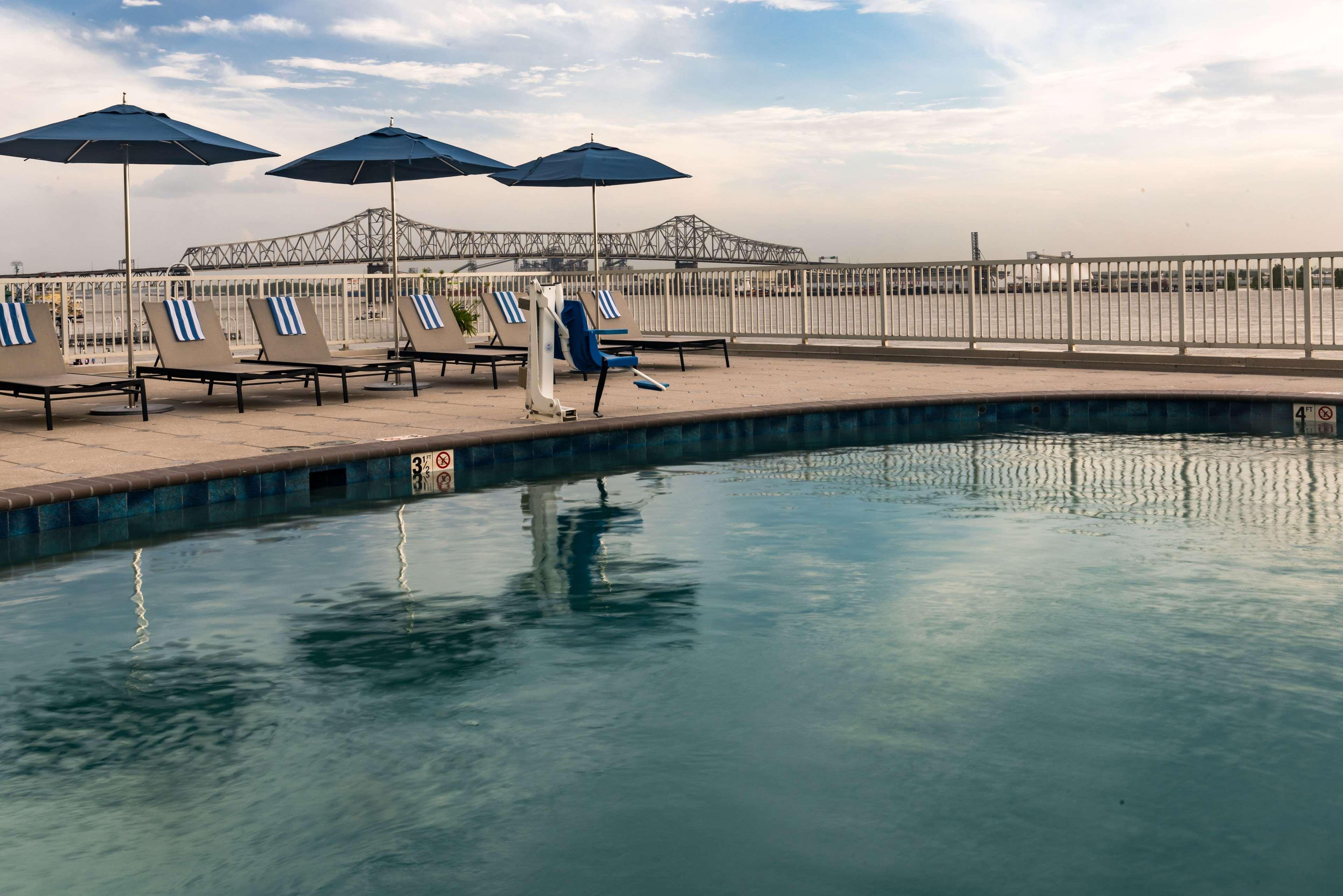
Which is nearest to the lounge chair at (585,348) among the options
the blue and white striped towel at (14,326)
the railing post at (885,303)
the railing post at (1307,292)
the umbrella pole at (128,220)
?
the umbrella pole at (128,220)

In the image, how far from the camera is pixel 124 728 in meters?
3.25

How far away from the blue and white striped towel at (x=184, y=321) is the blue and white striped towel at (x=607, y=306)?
481 centimetres

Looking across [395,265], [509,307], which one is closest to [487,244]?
[509,307]

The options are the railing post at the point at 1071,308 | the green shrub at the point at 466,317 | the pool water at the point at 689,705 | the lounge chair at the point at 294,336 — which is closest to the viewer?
the pool water at the point at 689,705

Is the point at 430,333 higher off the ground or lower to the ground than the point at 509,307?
lower

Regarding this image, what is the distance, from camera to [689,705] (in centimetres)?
338

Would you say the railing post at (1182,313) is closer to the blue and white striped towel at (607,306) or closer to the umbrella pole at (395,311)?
the blue and white striped towel at (607,306)

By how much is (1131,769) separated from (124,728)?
2655 millimetres

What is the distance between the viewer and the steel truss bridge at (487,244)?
108 meters

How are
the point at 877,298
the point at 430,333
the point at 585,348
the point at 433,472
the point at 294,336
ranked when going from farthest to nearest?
1. the point at 877,298
2. the point at 430,333
3. the point at 294,336
4. the point at 585,348
5. the point at 433,472

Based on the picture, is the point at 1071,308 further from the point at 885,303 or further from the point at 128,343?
the point at 128,343

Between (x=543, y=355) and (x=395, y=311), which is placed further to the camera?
(x=395, y=311)

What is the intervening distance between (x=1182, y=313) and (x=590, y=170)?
657 cm

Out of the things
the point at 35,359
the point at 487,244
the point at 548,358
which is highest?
the point at 487,244
